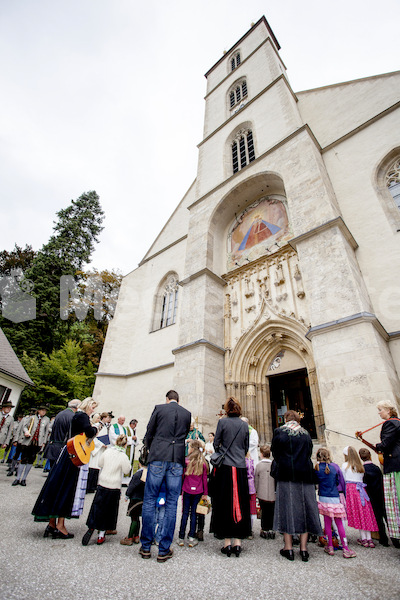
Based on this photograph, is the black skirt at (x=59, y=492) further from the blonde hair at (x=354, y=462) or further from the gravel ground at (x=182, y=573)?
the blonde hair at (x=354, y=462)

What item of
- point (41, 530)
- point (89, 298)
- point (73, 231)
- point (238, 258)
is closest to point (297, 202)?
point (238, 258)

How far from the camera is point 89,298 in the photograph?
2250 centimetres

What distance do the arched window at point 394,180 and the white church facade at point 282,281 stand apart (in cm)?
4

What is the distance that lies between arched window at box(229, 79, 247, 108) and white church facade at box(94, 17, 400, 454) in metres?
1.25

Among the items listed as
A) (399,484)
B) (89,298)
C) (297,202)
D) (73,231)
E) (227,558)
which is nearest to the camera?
(227,558)

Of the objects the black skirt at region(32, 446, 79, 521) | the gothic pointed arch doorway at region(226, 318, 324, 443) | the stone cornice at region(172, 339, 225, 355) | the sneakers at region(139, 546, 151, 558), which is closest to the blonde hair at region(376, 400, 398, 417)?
the sneakers at region(139, 546, 151, 558)

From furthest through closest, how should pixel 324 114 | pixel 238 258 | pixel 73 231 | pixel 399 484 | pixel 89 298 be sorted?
pixel 73 231 → pixel 89 298 → pixel 324 114 → pixel 238 258 → pixel 399 484

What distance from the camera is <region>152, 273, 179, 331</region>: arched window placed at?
1374 centimetres

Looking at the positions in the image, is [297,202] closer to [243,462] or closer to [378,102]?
[378,102]

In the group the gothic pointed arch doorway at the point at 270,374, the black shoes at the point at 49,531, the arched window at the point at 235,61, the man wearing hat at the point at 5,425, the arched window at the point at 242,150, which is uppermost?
the arched window at the point at 235,61

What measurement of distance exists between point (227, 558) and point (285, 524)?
0.69 metres

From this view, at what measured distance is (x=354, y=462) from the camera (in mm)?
3938

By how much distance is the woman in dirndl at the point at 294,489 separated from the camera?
2.96 m

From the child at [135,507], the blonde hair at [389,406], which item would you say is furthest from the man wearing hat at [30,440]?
the blonde hair at [389,406]
